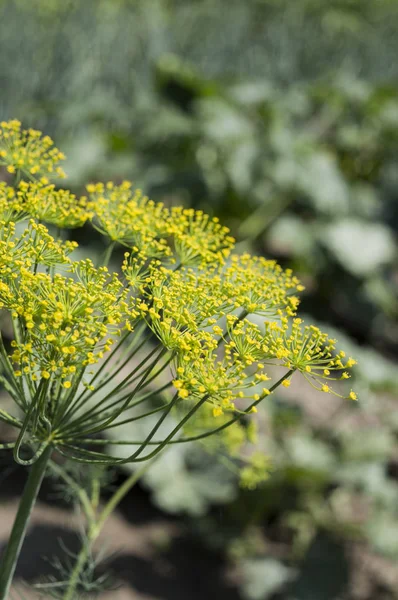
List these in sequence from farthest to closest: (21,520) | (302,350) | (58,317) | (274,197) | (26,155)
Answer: (274,197)
(26,155)
(21,520)
(302,350)
(58,317)

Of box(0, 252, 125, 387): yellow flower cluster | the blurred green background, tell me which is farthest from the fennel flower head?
the blurred green background

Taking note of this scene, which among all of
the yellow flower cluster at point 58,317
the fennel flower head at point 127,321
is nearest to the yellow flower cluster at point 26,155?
the fennel flower head at point 127,321

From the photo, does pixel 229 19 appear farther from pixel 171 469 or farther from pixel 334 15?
pixel 171 469

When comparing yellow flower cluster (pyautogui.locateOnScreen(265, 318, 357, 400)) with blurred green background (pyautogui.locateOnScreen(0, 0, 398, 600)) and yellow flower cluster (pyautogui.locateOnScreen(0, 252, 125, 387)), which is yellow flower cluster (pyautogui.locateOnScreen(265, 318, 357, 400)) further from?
blurred green background (pyautogui.locateOnScreen(0, 0, 398, 600))

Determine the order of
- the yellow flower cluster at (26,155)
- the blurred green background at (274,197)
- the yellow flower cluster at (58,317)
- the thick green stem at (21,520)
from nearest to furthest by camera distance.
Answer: the yellow flower cluster at (58,317) → the thick green stem at (21,520) → the yellow flower cluster at (26,155) → the blurred green background at (274,197)

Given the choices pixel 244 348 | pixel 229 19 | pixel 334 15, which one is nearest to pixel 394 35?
pixel 334 15

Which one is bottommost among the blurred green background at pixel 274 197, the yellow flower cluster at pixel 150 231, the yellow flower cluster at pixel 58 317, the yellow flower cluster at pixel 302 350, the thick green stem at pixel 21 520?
the thick green stem at pixel 21 520

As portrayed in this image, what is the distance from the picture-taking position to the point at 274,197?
5.95m

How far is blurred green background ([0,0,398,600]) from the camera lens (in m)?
3.65

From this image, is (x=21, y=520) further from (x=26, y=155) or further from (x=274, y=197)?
(x=274, y=197)

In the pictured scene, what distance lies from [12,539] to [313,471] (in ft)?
8.72

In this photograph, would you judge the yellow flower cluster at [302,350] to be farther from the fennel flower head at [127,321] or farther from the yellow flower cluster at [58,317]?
the yellow flower cluster at [58,317]

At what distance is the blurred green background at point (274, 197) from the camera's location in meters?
3.65

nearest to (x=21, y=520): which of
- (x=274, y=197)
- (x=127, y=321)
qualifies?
(x=127, y=321)
